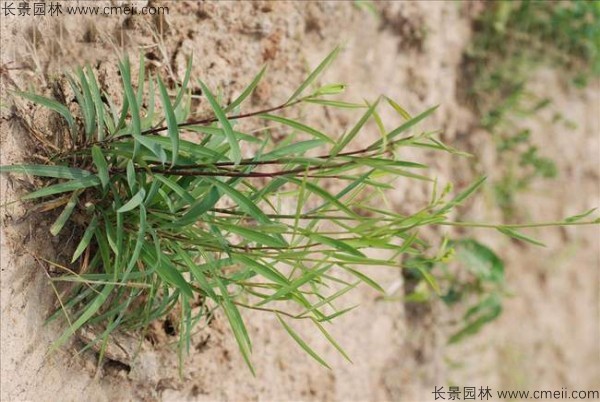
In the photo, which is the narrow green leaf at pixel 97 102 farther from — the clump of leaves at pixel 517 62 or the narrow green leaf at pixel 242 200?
the clump of leaves at pixel 517 62

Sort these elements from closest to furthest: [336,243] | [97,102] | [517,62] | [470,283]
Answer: [336,243], [97,102], [470,283], [517,62]

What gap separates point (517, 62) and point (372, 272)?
113 centimetres

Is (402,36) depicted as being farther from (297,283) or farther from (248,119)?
(297,283)

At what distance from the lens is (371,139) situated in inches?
101

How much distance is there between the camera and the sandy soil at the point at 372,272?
1615 millimetres

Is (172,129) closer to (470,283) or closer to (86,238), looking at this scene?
(86,238)

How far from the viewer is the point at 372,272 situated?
2.54 meters

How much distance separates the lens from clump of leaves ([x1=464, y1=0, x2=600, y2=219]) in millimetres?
3070

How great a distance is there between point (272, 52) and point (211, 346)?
30.2 inches

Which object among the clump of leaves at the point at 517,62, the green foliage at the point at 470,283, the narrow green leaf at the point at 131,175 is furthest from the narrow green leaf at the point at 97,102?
the clump of leaves at the point at 517,62

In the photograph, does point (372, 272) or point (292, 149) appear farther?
point (372, 272)

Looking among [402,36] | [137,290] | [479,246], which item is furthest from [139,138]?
[479,246]

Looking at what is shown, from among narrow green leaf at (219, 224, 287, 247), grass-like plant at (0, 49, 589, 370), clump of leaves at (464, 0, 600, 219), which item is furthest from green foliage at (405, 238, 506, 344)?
narrow green leaf at (219, 224, 287, 247)

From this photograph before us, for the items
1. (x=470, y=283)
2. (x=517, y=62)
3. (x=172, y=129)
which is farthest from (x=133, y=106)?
(x=517, y=62)
